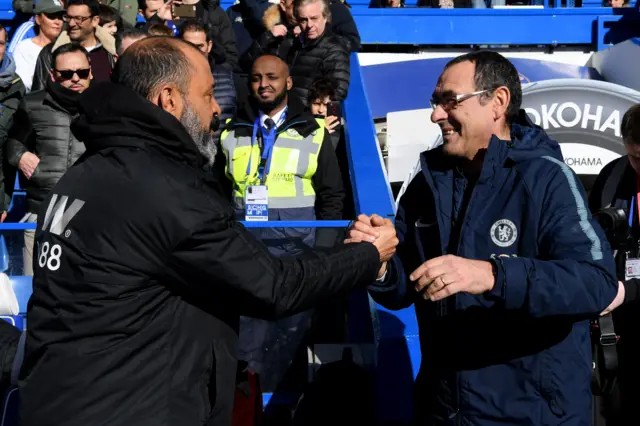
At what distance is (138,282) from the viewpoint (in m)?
2.78

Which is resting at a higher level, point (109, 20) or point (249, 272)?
point (109, 20)

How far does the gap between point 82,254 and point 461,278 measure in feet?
3.82

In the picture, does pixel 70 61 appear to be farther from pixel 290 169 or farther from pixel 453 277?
pixel 453 277

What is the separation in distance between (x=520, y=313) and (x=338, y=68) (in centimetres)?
503

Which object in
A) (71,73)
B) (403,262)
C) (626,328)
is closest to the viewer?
(403,262)

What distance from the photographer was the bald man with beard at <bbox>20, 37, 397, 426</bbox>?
2764mm

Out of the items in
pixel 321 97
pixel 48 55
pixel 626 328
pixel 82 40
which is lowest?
pixel 626 328

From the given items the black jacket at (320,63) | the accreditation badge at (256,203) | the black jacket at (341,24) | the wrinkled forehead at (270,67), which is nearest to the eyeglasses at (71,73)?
the wrinkled forehead at (270,67)

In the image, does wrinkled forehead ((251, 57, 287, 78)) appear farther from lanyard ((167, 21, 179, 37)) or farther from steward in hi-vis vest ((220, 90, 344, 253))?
lanyard ((167, 21, 179, 37))

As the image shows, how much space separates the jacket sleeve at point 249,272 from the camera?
9.15 feet

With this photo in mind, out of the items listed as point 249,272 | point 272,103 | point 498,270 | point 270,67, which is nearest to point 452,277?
point 498,270

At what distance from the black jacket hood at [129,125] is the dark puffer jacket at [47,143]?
13.1 ft

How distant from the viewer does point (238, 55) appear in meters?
9.62

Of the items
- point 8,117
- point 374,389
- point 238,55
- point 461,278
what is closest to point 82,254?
point 461,278
